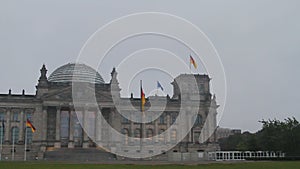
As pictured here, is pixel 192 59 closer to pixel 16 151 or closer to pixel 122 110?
pixel 122 110

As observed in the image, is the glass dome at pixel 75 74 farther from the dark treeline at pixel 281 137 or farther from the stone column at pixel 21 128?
the dark treeline at pixel 281 137

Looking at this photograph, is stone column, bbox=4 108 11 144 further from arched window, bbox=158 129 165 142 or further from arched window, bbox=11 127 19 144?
arched window, bbox=158 129 165 142

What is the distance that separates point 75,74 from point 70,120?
1491 cm

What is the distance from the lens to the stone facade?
83.6 meters

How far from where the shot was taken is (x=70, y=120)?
3346 inches

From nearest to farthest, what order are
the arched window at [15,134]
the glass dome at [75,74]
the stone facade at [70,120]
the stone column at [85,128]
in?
1. the stone column at [85,128]
2. the stone facade at [70,120]
3. the arched window at [15,134]
4. the glass dome at [75,74]

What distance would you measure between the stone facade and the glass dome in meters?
0.30

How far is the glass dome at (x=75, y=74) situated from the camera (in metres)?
95.2

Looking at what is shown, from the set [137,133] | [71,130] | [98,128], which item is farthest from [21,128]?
[137,133]

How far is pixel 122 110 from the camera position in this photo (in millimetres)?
91000

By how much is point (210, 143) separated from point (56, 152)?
37.4 meters

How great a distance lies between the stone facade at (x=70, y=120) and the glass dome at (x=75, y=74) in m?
0.30

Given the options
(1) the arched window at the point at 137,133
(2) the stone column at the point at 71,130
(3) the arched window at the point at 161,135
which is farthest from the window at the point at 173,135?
(2) the stone column at the point at 71,130

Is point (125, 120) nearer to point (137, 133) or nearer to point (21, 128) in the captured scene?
point (137, 133)
